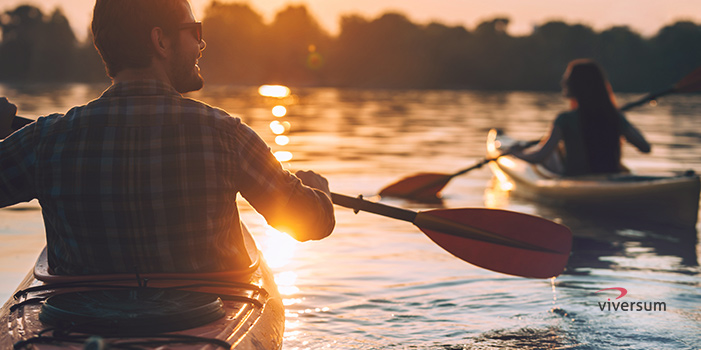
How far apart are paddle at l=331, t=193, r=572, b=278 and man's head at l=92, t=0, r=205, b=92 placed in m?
1.64

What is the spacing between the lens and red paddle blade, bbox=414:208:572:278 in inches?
151

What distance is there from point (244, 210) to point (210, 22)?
337ft

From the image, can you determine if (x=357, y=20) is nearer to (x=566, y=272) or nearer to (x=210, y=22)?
(x=210, y=22)

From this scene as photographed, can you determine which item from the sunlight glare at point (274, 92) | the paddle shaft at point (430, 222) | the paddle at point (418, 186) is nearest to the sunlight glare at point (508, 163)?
the paddle at point (418, 186)

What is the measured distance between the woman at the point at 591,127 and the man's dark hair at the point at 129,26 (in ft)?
18.2

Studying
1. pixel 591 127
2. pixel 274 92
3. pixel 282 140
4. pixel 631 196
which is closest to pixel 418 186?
pixel 591 127

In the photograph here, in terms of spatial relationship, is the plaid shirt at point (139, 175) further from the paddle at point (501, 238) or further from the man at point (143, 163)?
the paddle at point (501, 238)

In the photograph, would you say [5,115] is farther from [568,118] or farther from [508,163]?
[508,163]

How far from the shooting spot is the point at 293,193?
7.82 feet

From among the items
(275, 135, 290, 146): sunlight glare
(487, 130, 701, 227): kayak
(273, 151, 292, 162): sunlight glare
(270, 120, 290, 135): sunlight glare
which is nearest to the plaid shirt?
(487, 130, 701, 227): kayak

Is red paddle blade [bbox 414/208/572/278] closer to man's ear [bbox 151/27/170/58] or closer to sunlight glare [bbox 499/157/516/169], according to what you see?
man's ear [bbox 151/27/170/58]

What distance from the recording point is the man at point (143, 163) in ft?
7.22

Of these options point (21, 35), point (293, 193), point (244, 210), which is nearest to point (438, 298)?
point (293, 193)

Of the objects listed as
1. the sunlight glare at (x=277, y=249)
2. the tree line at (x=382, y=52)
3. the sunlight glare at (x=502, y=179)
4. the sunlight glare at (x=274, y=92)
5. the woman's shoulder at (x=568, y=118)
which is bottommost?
the sunlight glare at (x=277, y=249)
